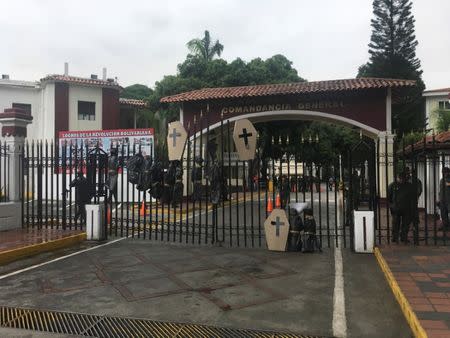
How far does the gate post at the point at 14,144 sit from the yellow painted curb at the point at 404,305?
905 centimetres

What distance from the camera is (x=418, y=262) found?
Answer: 705 cm

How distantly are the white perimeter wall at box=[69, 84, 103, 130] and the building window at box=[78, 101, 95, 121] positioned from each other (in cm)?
23

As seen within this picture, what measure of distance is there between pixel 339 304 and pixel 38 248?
6175mm

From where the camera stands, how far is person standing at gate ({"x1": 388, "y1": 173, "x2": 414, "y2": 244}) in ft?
28.1

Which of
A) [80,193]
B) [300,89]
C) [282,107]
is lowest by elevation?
[80,193]

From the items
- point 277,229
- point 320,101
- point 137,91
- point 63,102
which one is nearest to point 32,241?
point 277,229

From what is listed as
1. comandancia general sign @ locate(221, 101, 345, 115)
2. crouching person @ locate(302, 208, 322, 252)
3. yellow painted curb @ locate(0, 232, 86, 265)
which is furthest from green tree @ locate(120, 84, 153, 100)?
crouching person @ locate(302, 208, 322, 252)

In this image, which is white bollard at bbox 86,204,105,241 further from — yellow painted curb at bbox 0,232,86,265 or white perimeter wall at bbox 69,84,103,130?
white perimeter wall at bbox 69,84,103,130

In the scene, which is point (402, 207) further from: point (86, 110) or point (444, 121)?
point (86, 110)

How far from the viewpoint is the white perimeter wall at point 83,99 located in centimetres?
3025

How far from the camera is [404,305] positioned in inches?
201

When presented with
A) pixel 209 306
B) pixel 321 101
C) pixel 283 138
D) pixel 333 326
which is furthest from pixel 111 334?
pixel 283 138

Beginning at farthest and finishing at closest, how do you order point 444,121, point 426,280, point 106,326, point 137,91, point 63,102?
point 137,91 < point 63,102 < point 444,121 < point 426,280 < point 106,326

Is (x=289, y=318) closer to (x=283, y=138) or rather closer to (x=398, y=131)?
(x=283, y=138)
